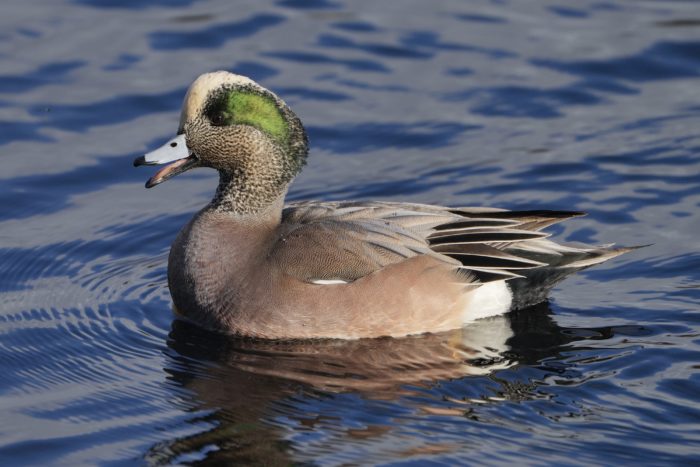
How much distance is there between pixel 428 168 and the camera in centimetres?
981

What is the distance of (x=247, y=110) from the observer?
7539 millimetres

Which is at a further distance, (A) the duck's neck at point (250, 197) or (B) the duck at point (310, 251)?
(A) the duck's neck at point (250, 197)

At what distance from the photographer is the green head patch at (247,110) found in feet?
24.6

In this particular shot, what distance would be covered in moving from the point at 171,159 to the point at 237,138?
0.40 metres

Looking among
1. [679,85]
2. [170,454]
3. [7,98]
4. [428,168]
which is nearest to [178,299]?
[170,454]

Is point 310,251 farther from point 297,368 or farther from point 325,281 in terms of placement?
point 297,368

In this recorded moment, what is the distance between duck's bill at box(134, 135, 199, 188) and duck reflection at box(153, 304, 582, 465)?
87 centimetres

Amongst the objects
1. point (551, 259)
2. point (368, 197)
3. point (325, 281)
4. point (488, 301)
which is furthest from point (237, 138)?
point (368, 197)

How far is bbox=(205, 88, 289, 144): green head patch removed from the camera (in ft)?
24.6

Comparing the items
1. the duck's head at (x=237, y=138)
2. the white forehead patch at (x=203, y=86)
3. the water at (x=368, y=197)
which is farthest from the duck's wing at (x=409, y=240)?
the white forehead patch at (x=203, y=86)

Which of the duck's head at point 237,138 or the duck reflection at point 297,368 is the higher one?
the duck's head at point 237,138

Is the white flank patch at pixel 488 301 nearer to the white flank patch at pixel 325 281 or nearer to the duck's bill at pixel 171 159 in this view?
the white flank patch at pixel 325 281

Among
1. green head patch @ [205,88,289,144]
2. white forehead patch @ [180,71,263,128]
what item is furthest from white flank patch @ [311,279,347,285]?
white forehead patch @ [180,71,263,128]

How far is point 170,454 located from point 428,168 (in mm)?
4371
